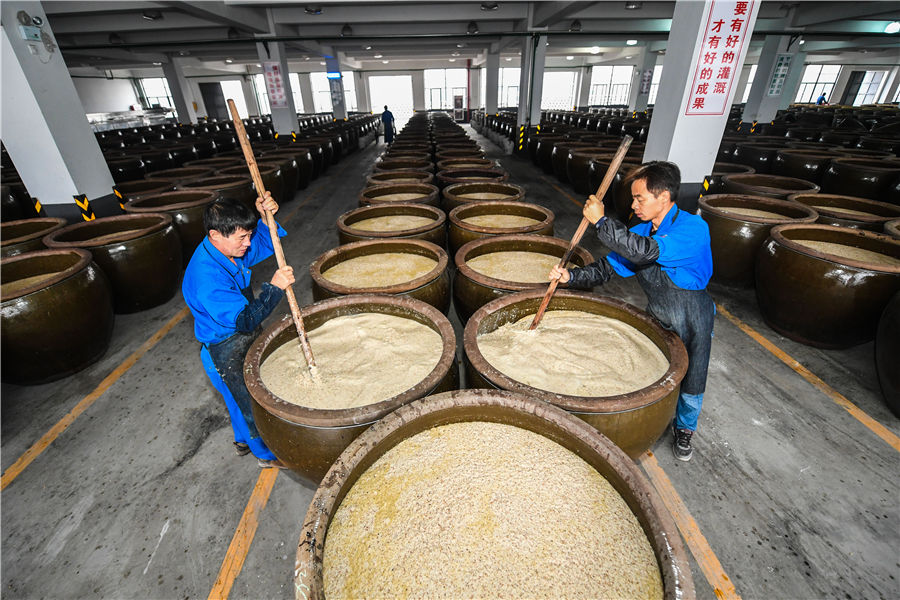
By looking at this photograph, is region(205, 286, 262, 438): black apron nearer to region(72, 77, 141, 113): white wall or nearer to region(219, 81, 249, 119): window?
region(72, 77, 141, 113): white wall

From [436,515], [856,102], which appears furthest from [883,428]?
[856,102]

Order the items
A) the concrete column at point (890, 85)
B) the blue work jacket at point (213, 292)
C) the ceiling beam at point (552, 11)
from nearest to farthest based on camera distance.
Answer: the blue work jacket at point (213, 292) < the ceiling beam at point (552, 11) < the concrete column at point (890, 85)

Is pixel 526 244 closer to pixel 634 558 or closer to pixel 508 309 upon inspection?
pixel 508 309

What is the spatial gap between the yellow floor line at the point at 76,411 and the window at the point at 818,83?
49343 mm

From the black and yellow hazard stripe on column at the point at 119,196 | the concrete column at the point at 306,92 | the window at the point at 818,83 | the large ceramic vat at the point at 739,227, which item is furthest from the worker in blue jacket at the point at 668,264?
the window at the point at 818,83

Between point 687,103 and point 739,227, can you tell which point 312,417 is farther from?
point 687,103

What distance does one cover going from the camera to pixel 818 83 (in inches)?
1400

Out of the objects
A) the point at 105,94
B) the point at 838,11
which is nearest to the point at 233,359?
the point at 838,11

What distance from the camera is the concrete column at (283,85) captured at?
1258 cm

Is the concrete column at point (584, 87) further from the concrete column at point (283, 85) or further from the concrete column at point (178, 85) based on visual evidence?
the concrete column at point (178, 85)

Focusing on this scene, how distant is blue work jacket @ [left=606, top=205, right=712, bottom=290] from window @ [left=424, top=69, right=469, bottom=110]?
39.3 metres

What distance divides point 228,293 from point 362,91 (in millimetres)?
37296

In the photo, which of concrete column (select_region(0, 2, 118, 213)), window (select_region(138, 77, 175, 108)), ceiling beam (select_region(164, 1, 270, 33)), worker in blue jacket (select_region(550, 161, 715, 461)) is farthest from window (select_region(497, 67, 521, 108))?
worker in blue jacket (select_region(550, 161, 715, 461))

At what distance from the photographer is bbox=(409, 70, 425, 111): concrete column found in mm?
35312
